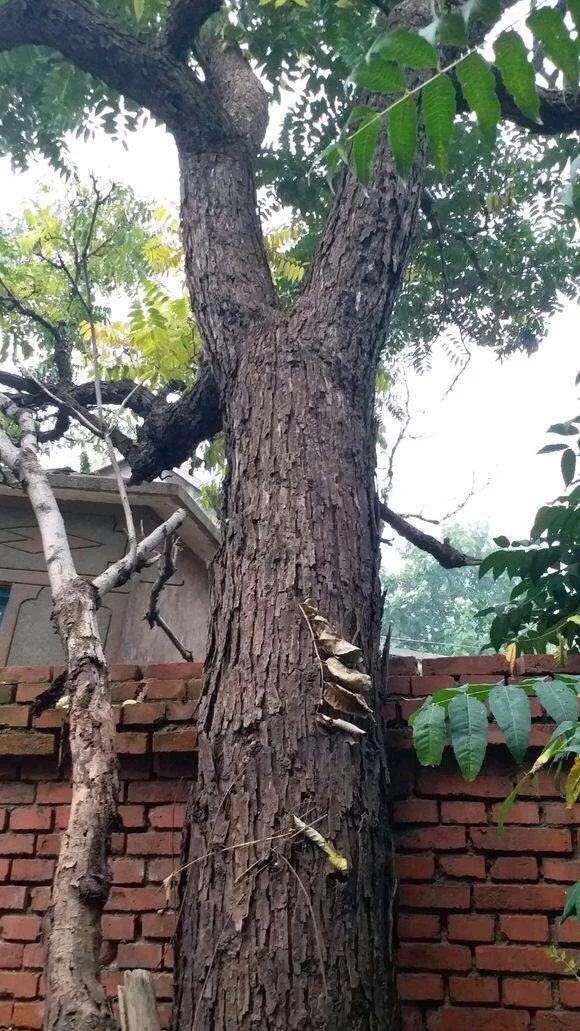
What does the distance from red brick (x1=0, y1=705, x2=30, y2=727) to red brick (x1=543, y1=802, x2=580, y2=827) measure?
1.62 meters

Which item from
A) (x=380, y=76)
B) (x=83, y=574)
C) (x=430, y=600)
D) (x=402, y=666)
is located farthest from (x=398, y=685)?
(x=430, y=600)

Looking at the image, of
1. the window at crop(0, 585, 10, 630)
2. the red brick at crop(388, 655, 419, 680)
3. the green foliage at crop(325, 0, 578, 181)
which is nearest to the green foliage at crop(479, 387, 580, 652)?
the red brick at crop(388, 655, 419, 680)

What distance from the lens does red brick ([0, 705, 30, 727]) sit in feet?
8.38

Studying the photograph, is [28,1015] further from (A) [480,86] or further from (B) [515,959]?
(A) [480,86]

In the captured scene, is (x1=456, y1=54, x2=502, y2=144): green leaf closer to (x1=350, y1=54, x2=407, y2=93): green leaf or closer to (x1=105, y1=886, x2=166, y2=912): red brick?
(x1=350, y1=54, x2=407, y2=93): green leaf

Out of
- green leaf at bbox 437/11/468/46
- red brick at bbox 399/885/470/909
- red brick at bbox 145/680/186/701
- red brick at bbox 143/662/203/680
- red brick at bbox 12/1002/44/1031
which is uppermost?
green leaf at bbox 437/11/468/46

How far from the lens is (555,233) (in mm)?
6012

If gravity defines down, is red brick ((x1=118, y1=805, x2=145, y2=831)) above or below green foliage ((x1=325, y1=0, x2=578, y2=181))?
below

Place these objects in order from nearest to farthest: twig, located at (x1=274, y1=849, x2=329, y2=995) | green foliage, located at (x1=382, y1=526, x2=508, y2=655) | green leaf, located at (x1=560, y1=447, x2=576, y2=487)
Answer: twig, located at (x1=274, y1=849, x2=329, y2=995), green leaf, located at (x1=560, y1=447, x2=576, y2=487), green foliage, located at (x1=382, y1=526, x2=508, y2=655)

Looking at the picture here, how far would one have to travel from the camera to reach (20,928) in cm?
237

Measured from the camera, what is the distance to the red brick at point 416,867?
7.42 ft

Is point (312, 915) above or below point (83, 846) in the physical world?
below

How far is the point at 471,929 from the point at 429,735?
2.71 ft

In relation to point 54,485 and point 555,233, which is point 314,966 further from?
point 555,233
